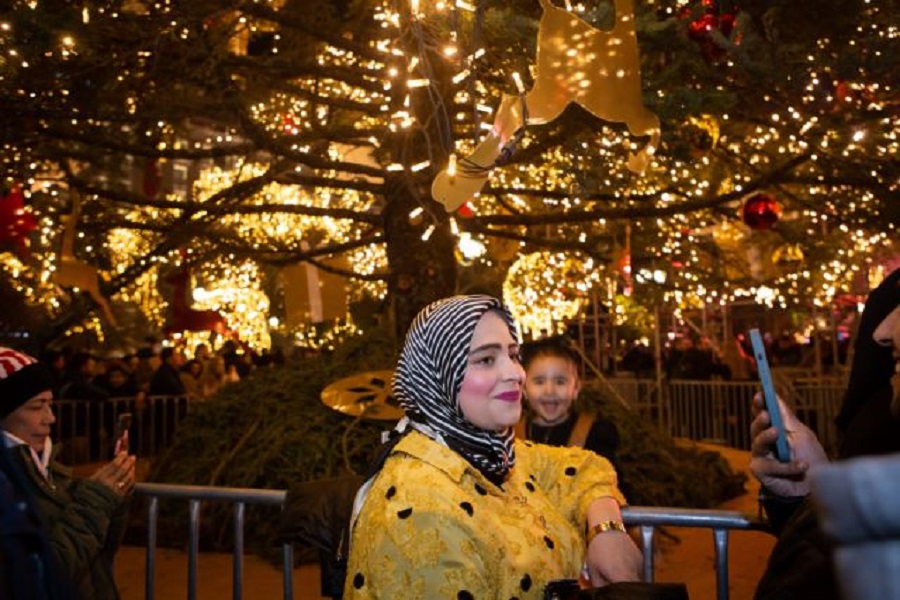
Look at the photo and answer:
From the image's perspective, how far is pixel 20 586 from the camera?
5.07 ft

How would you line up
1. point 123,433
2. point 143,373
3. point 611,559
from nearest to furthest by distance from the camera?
point 611,559, point 123,433, point 143,373

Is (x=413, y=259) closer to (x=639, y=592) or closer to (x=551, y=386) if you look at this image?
(x=551, y=386)

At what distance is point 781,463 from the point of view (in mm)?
2342

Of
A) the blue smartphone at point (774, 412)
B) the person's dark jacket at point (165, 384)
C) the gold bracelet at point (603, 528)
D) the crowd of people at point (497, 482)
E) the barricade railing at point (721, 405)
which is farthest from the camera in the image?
the person's dark jacket at point (165, 384)

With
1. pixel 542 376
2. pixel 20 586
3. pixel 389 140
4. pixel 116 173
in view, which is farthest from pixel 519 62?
pixel 116 173

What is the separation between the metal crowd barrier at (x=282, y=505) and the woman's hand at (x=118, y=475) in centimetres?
58

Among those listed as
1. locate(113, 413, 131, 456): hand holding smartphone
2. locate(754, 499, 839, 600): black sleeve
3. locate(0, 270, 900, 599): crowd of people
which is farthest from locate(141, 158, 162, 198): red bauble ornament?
locate(754, 499, 839, 600): black sleeve

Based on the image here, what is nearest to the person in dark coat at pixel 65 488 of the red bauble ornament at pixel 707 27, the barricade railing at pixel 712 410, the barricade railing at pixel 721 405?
the red bauble ornament at pixel 707 27

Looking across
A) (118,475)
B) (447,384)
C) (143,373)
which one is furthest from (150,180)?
(447,384)

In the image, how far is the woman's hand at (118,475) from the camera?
3.68 m

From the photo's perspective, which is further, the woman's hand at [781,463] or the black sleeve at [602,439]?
the black sleeve at [602,439]

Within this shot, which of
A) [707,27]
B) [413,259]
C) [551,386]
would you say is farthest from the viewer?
[413,259]

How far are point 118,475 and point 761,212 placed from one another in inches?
253

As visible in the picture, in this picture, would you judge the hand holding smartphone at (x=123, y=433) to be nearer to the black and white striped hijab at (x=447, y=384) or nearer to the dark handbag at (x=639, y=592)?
the black and white striped hijab at (x=447, y=384)
